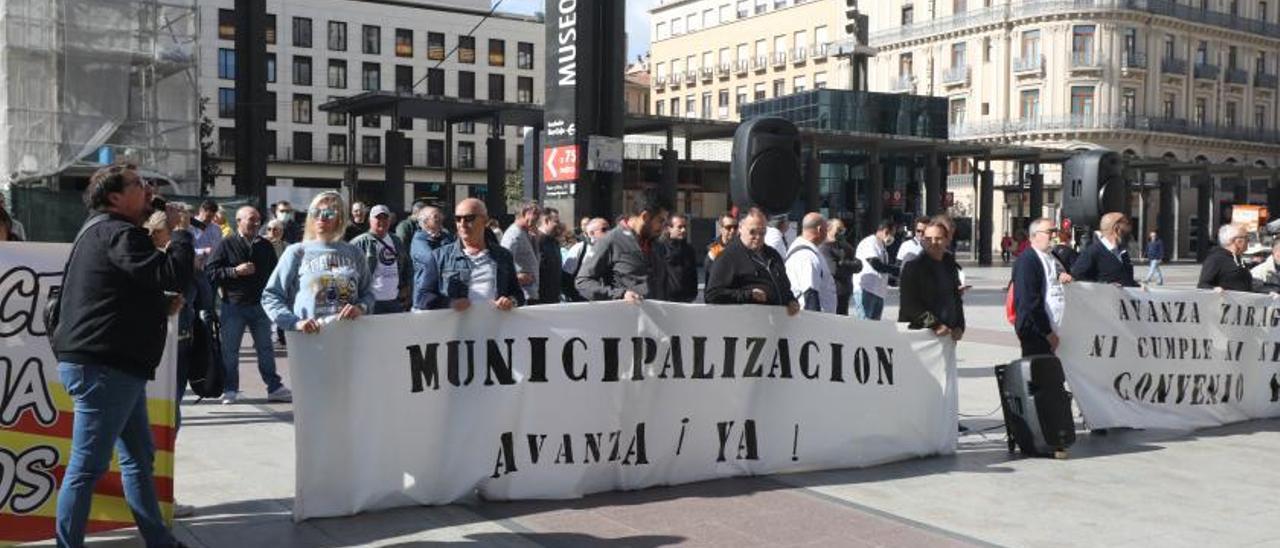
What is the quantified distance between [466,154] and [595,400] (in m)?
75.3

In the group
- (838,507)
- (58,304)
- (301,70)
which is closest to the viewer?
(58,304)

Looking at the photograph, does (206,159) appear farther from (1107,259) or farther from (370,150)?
(1107,259)

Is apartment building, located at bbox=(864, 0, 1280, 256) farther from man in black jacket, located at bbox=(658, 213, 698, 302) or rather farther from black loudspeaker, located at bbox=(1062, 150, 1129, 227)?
man in black jacket, located at bbox=(658, 213, 698, 302)

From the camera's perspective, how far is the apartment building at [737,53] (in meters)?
79.5

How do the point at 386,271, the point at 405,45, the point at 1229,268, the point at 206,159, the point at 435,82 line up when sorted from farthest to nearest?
the point at 435,82
the point at 405,45
the point at 206,159
the point at 1229,268
the point at 386,271

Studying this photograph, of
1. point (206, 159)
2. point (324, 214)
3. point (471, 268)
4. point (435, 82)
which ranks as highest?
point (435, 82)

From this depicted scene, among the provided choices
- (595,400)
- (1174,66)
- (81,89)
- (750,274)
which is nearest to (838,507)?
(595,400)

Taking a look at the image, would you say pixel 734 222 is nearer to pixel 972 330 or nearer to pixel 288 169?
pixel 972 330

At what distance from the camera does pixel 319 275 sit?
6727 millimetres

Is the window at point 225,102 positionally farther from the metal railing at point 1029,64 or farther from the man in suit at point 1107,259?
the man in suit at point 1107,259

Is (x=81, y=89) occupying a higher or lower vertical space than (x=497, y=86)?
lower

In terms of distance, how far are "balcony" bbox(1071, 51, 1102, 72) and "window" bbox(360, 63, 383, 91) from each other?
143 ft

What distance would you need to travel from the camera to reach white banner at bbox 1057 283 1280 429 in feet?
30.1

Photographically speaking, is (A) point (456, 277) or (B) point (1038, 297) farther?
(B) point (1038, 297)
